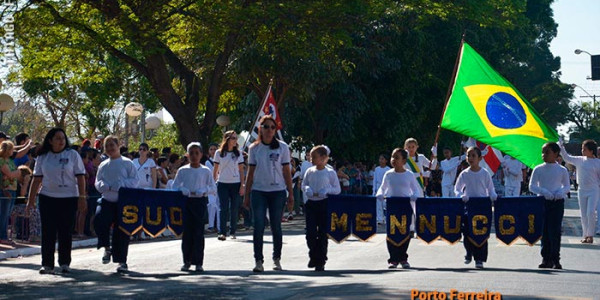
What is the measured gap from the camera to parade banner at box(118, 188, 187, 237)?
1362cm

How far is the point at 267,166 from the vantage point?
13250mm

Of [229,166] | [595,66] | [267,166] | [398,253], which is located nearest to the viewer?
[267,166]

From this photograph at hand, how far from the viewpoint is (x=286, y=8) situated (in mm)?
27688

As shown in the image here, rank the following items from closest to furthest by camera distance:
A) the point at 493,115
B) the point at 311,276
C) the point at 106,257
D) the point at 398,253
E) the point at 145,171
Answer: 1. the point at 311,276
2. the point at 398,253
3. the point at 106,257
4. the point at 493,115
5. the point at 145,171

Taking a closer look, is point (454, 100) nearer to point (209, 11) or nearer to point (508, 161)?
point (508, 161)

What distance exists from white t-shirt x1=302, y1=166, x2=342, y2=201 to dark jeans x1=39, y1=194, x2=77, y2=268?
3.04m

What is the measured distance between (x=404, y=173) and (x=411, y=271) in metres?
1.64

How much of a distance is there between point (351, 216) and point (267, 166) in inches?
62.8

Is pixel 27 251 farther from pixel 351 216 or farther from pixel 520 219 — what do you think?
pixel 520 219

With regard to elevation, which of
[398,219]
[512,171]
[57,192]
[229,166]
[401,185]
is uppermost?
[512,171]

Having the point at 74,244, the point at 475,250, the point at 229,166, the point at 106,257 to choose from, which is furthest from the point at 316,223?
the point at 74,244

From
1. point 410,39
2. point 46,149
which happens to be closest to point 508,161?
point 46,149

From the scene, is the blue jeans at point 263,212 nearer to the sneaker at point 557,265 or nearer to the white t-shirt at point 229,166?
the sneaker at point 557,265

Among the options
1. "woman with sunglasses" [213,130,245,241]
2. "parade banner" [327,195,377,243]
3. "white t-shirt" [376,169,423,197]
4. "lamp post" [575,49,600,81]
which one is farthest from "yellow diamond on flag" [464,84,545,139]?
"lamp post" [575,49,600,81]
